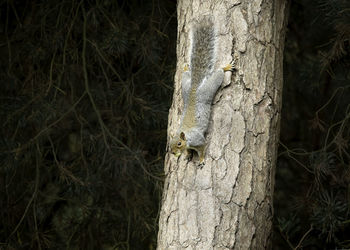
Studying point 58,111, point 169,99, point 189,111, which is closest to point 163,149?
point 169,99

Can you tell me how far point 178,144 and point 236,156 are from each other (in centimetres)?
18

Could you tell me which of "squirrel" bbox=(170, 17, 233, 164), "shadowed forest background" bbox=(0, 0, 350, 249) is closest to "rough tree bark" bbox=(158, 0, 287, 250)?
"squirrel" bbox=(170, 17, 233, 164)

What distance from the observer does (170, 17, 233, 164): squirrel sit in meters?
1.40

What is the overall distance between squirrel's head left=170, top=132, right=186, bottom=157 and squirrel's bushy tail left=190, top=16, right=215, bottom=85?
161 mm

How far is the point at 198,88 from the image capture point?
1.42 m

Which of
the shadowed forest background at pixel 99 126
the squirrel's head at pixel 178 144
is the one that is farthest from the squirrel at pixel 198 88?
the shadowed forest background at pixel 99 126

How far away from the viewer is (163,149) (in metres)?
2.35

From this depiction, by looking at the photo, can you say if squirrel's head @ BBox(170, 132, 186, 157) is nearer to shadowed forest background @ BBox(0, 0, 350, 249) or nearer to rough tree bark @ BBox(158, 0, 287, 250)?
rough tree bark @ BBox(158, 0, 287, 250)

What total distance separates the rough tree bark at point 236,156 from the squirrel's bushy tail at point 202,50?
3 centimetres

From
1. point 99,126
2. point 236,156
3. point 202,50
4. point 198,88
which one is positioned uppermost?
point 202,50

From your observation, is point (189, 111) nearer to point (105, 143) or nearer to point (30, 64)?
point (105, 143)

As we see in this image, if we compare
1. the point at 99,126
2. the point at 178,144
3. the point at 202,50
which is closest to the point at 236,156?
the point at 178,144

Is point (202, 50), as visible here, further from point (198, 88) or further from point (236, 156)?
point (236, 156)

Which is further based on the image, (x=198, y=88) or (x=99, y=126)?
(x=99, y=126)
